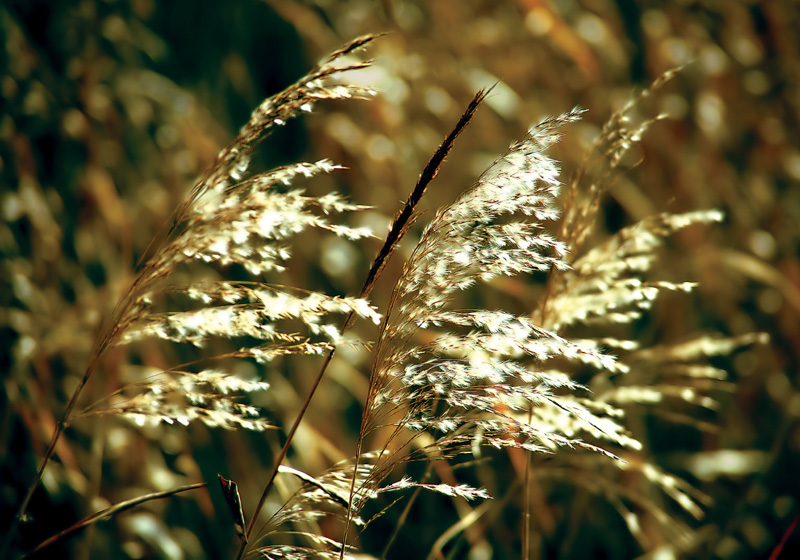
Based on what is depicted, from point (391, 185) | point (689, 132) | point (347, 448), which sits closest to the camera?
point (347, 448)

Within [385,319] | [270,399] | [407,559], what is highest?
[385,319]

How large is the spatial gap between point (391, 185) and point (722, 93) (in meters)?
1.08

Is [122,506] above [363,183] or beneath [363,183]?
beneath

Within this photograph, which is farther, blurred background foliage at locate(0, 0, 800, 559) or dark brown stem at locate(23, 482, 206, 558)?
blurred background foliage at locate(0, 0, 800, 559)

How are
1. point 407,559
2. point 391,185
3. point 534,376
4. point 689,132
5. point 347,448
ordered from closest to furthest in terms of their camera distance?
point 534,376
point 407,559
point 347,448
point 391,185
point 689,132

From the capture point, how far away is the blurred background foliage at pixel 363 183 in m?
1.06

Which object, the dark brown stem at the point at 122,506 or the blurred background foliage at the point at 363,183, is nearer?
the dark brown stem at the point at 122,506

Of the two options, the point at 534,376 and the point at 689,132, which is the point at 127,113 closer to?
the point at 534,376

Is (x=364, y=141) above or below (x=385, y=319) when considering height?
above

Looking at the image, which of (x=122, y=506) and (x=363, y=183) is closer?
(x=122, y=506)

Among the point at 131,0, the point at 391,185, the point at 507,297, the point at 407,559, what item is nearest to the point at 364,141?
the point at 391,185

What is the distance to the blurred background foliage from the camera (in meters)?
1.06

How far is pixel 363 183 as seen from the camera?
4.84 feet

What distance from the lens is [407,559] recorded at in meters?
1.17
